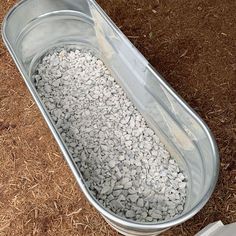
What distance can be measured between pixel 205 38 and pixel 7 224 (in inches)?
45.3

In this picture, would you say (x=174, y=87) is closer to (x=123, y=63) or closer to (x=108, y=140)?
(x=123, y=63)

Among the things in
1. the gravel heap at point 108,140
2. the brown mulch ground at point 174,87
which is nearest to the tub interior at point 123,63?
the gravel heap at point 108,140

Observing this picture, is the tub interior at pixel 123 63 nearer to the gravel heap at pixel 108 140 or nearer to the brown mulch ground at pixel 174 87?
the gravel heap at pixel 108 140

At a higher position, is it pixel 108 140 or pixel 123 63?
pixel 123 63

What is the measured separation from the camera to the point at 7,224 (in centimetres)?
133

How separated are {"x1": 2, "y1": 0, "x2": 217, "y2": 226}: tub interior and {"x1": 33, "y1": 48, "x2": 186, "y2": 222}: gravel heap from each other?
40mm

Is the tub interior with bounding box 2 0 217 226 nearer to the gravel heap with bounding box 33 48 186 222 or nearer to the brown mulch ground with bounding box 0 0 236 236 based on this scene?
the gravel heap with bounding box 33 48 186 222

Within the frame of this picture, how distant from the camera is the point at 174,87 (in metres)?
Result: 1.62

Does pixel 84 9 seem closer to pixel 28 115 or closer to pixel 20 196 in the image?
pixel 28 115

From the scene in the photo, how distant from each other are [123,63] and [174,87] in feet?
0.89

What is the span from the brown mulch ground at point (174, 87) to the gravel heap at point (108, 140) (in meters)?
0.09

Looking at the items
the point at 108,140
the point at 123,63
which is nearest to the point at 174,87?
the point at 123,63

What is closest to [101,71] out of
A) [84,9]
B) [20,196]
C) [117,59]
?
[117,59]

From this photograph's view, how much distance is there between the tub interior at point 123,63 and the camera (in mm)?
1184
